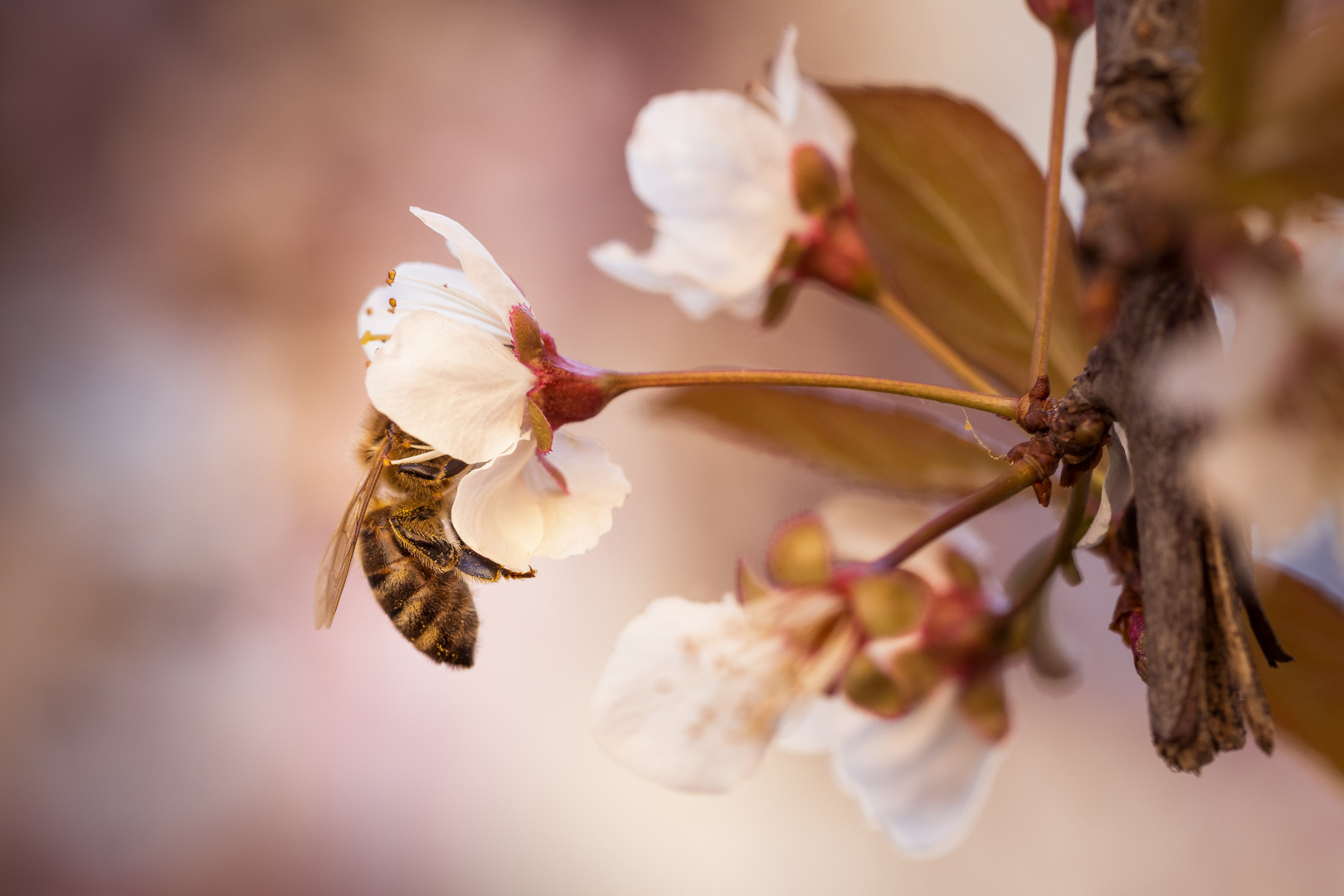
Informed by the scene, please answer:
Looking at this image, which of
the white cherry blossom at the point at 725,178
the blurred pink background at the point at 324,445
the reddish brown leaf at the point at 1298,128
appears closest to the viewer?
the reddish brown leaf at the point at 1298,128

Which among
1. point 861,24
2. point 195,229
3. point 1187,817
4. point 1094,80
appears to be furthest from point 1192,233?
point 195,229

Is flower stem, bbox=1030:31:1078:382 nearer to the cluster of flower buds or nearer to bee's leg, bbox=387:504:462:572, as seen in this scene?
the cluster of flower buds

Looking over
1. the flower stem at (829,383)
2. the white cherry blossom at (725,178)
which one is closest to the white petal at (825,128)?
the white cherry blossom at (725,178)

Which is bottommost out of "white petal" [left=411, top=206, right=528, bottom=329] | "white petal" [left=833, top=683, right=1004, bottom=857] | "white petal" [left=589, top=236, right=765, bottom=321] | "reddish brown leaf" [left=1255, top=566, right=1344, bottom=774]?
"white petal" [left=833, top=683, right=1004, bottom=857]

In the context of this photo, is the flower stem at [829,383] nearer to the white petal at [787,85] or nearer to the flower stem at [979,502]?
the flower stem at [979,502]

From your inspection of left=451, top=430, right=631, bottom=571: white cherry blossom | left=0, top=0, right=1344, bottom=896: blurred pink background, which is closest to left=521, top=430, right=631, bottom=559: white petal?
left=451, top=430, right=631, bottom=571: white cherry blossom

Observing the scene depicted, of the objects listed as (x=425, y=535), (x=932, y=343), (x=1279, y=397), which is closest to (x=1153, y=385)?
(x=1279, y=397)

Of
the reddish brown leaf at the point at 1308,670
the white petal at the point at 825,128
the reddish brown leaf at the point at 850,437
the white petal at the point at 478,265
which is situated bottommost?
the reddish brown leaf at the point at 1308,670
